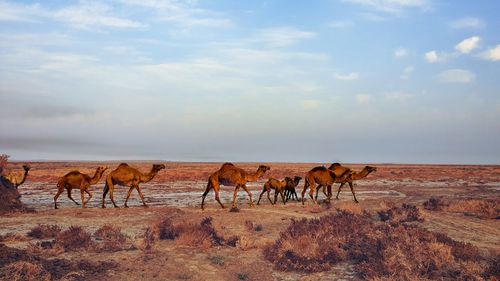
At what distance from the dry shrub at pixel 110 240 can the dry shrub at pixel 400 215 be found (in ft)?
30.9

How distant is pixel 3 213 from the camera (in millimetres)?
18719

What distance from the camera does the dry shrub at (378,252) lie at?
947 cm

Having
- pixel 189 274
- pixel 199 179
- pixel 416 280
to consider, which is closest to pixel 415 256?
pixel 416 280

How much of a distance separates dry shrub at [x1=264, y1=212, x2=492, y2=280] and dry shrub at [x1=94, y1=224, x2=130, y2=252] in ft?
14.0

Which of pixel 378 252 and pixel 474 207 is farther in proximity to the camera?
pixel 474 207

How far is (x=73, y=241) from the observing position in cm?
1246

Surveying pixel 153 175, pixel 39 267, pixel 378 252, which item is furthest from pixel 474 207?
pixel 39 267

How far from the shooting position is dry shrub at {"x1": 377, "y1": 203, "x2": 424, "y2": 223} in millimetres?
15674

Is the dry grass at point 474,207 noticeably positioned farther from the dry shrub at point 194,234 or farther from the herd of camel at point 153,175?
the dry shrub at point 194,234

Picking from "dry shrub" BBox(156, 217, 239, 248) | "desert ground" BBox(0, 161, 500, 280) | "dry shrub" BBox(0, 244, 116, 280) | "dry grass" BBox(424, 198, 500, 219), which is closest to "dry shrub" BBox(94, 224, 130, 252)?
"desert ground" BBox(0, 161, 500, 280)

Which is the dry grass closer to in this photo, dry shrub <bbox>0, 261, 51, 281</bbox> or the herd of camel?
the herd of camel

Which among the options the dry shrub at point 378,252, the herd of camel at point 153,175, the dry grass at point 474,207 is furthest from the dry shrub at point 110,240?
the dry grass at point 474,207

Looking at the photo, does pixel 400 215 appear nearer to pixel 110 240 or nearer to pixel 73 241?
pixel 110 240

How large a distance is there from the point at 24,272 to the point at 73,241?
3182 millimetres
